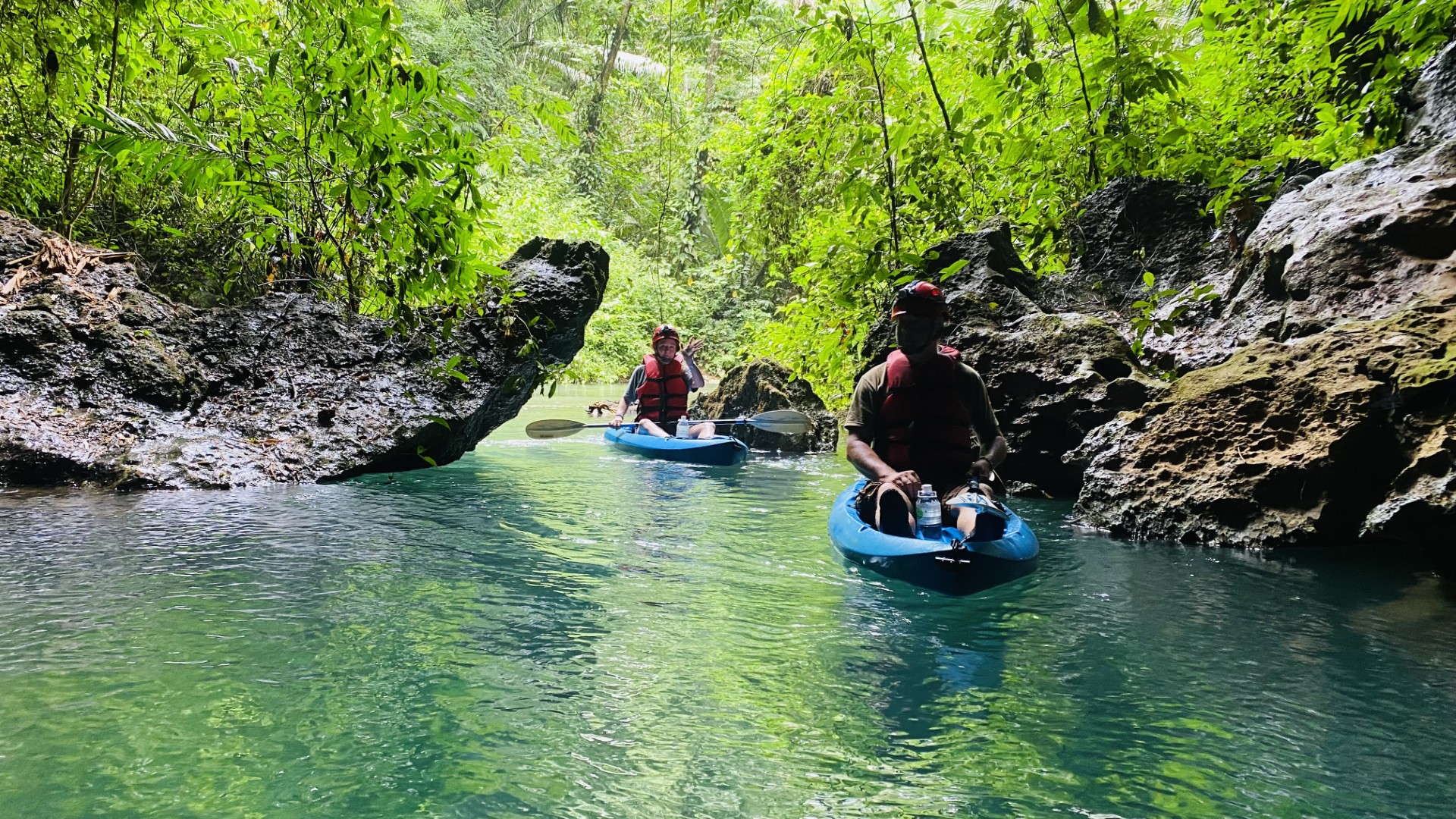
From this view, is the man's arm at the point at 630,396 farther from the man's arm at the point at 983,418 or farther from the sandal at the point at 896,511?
the sandal at the point at 896,511

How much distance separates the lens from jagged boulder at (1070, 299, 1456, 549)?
4.35 m

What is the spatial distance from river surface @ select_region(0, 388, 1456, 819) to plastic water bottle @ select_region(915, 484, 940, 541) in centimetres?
36

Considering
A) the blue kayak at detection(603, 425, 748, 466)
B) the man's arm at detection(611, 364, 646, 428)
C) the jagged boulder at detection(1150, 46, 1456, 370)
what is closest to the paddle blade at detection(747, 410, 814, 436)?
the blue kayak at detection(603, 425, 748, 466)

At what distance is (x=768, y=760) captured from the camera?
2631 millimetres

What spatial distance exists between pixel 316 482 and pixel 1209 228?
7.98 m

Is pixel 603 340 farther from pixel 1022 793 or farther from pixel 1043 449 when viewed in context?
pixel 1022 793

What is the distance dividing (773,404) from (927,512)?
24.9 feet

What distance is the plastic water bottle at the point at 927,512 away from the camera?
14.6 feet

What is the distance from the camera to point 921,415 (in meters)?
4.83

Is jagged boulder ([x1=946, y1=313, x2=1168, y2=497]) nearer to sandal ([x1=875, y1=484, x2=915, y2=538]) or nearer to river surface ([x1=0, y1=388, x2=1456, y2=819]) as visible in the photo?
river surface ([x1=0, y1=388, x2=1456, y2=819])

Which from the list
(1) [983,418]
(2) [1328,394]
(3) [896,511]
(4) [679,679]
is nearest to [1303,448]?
(2) [1328,394]

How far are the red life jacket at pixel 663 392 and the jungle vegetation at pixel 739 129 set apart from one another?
113 centimetres

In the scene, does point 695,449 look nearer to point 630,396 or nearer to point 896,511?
point 630,396

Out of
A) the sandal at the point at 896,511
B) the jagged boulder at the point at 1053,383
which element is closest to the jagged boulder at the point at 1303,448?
the jagged boulder at the point at 1053,383
